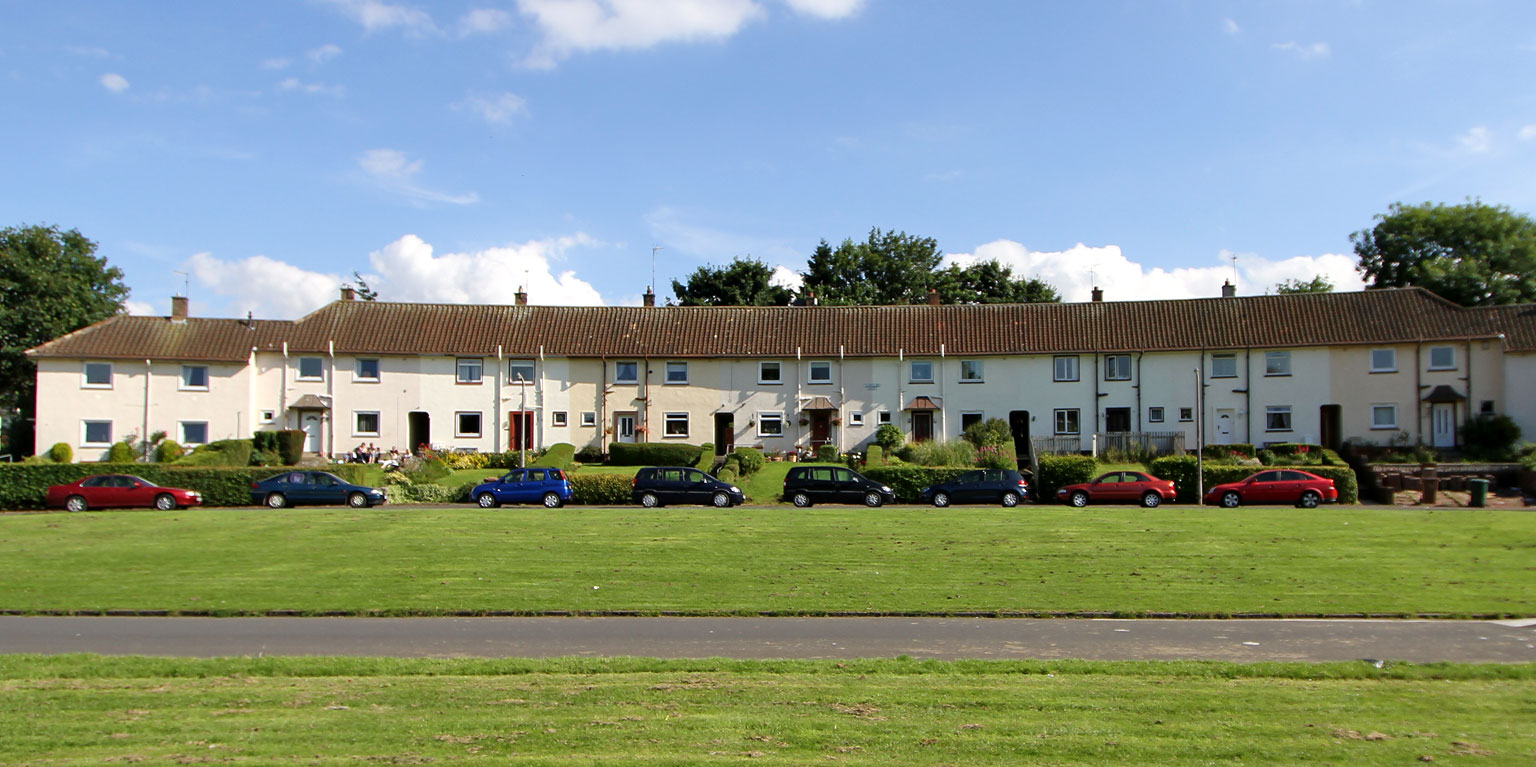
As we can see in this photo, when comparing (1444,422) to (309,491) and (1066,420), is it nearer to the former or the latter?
(1066,420)

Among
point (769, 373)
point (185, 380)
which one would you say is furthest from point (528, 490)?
point (185, 380)

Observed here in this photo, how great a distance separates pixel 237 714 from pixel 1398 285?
69.5 metres

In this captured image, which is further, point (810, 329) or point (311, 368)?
point (810, 329)

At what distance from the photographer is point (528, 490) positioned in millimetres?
31938

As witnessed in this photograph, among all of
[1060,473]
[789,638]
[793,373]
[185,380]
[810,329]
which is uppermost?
[810,329]

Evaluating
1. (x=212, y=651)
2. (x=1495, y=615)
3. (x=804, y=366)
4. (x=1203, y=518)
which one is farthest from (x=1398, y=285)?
(x=212, y=651)

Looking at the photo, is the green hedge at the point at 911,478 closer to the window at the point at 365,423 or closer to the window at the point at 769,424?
the window at the point at 769,424

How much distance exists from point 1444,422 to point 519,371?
139ft

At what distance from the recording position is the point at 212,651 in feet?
42.3

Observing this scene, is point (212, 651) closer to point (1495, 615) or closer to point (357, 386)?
point (1495, 615)

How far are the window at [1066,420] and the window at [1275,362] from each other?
8.68m

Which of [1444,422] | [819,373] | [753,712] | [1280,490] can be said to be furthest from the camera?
[819,373]

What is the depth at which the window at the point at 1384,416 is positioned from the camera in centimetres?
4375

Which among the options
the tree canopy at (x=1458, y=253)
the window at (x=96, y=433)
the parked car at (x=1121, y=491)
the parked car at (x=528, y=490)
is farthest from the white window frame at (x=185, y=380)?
the tree canopy at (x=1458, y=253)
